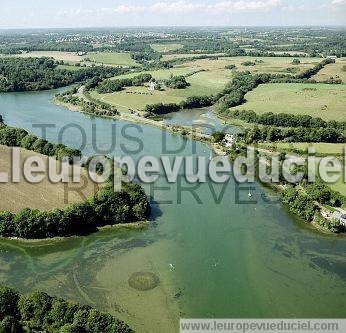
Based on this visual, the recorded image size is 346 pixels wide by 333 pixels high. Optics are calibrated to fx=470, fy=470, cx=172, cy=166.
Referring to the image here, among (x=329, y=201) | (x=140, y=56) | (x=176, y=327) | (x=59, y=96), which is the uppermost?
(x=140, y=56)

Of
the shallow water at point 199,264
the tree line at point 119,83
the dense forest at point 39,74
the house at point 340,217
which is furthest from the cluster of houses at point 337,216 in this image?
the dense forest at point 39,74

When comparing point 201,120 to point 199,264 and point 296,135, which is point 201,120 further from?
point 199,264

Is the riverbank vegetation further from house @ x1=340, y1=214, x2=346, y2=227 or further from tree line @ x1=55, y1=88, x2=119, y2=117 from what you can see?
tree line @ x1=55, y1=88, x2=119, y2=117

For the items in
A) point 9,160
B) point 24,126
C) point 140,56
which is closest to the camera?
point 9,160

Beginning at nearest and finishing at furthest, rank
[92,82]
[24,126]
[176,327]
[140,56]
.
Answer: [176,327]
[24,126]
[92,82]
[140,56]

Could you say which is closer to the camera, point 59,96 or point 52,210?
point 52,210

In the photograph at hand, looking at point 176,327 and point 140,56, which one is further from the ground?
point 140,56

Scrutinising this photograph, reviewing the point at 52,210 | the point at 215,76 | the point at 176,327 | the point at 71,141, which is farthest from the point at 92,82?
the point at 176,327

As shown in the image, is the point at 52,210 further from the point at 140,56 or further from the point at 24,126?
the point at 140,56

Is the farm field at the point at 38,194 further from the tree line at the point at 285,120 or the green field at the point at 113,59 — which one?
the green field at the point at 113,59
